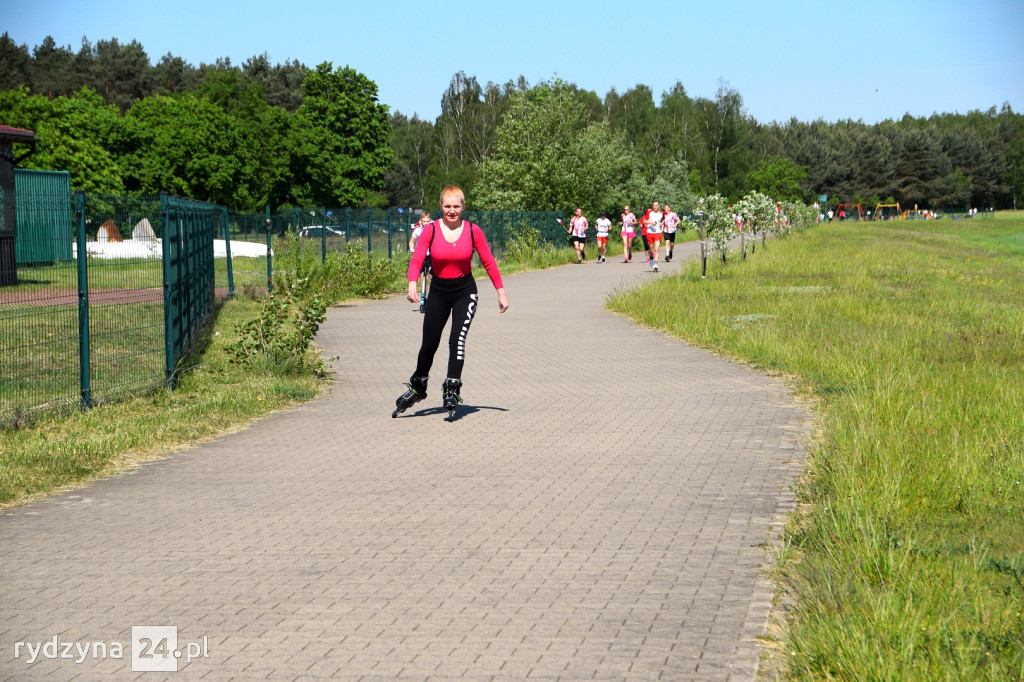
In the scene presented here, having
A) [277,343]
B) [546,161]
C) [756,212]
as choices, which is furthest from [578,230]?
[277,343]

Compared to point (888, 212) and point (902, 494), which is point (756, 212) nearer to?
point (902, 494)

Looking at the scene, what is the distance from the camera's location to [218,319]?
1875cm

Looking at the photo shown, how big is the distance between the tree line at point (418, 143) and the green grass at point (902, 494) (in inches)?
1367

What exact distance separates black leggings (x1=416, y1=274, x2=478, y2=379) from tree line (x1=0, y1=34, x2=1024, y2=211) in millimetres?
38669

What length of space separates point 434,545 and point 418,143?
4605 inches

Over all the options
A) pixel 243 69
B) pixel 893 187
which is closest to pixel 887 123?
pixel 893 187

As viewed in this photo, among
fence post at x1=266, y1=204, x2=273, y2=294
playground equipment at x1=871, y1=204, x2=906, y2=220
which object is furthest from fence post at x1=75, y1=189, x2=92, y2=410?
playground equipment at x1=871, y1=204, x2=906, y2=220

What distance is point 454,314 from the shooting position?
9406mm

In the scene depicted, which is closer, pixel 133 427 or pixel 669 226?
pixel 133 427

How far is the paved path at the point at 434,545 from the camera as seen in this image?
4094 mm

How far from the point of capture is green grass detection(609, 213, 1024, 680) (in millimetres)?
3742

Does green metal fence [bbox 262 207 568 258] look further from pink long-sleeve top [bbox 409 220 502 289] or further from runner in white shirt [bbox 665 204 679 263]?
pink long-sleeve top [bbox 409 220 502 289]

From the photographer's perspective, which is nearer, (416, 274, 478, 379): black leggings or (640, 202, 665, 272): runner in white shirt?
(416, 274, 478, 379): black leggings

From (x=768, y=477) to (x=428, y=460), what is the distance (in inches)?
92.9
